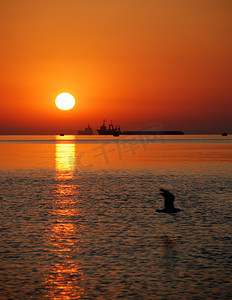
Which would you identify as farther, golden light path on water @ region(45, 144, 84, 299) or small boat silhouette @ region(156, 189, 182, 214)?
small boat silhouette @ region(156, 189, 182, 214)

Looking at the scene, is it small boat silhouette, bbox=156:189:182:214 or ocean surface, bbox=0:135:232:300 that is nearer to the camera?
ocean surface, bbox=0:135:232:300

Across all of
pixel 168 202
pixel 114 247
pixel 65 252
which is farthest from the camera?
pixel 168 202

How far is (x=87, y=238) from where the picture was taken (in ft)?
54.7

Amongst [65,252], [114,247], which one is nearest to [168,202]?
[114,247]

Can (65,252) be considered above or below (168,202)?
below

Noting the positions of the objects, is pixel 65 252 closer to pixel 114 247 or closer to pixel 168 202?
pixel 114 247

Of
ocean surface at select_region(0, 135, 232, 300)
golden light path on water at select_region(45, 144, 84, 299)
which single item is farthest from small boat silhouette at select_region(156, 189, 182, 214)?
golden light path on water at select_region(45, 144, 84, 299)

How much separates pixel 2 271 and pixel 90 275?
94.6 inches

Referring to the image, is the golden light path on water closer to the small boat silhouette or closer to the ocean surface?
the ocean surface

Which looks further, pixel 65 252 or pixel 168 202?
pixel 168 202

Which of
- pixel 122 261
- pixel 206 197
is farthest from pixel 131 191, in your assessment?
pixel 122 261

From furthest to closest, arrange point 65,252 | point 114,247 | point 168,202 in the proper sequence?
1. point 168,202
2. point 114,247
3. point 65,252

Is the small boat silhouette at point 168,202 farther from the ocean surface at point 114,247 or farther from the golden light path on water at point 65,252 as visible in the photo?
the golden light path on water at point 65,252

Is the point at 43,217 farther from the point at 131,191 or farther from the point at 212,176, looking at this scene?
the point at 212,176
